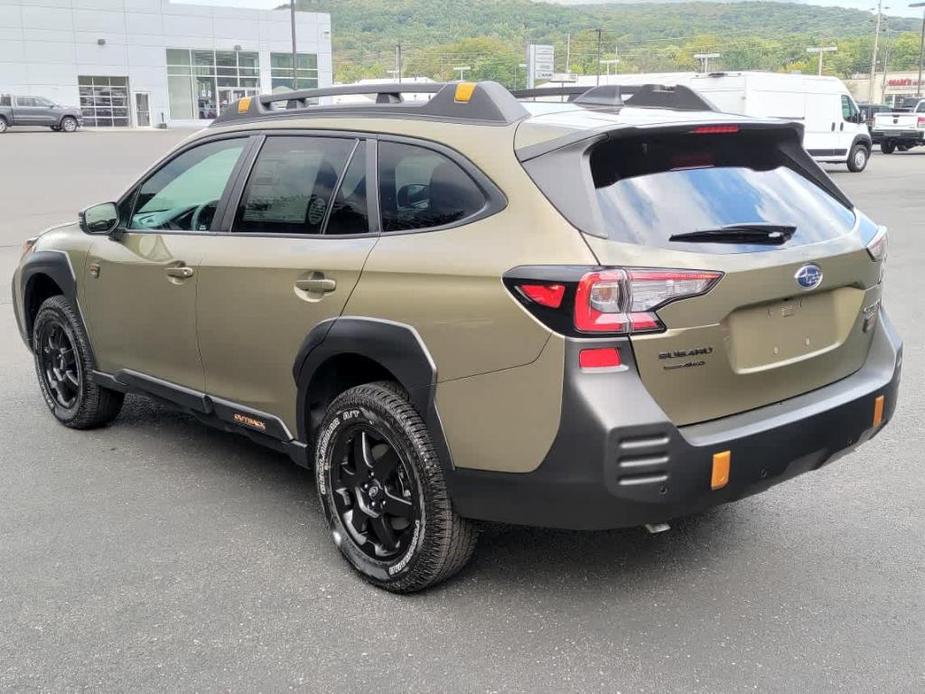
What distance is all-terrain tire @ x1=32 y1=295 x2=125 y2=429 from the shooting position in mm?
5180

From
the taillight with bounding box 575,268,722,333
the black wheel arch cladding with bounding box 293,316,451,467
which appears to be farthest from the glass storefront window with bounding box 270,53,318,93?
the taillight with bounding box 575,268,722,333

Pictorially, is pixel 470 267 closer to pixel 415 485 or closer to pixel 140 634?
pixel 415 485

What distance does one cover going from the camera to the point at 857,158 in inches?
1054

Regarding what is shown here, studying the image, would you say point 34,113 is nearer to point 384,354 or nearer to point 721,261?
point 384,354

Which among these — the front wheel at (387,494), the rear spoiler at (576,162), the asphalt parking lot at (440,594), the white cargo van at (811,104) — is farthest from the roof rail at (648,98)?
the white cargo van at (811,104)

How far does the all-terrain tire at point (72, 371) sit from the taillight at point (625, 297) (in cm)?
334

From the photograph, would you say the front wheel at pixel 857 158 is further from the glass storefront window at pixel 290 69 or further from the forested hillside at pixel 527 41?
the forested hillside at pixel 527 41

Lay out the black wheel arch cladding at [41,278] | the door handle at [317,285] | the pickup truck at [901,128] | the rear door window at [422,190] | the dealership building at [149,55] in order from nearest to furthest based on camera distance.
→ 1. the rear door window at [422,190]
2. the door handle at [317,285]
3. the black wheel arch cladding at [41,278]
4. the pickup truck at [901,128]
5. the dealership building at [149,55]

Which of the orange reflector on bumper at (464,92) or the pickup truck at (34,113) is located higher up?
the orange reflector on bumper at (464,92)

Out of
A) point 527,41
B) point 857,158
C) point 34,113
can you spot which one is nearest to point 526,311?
point 857,158

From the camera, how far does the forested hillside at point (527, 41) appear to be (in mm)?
120688

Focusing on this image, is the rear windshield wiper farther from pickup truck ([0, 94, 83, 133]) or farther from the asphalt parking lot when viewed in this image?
pickup truck ([0, 94, 83, 133])

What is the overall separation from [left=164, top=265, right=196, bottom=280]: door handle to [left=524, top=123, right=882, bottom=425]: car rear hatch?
1854 millimetres

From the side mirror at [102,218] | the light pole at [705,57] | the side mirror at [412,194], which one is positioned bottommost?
the side mirror at [102,218]
